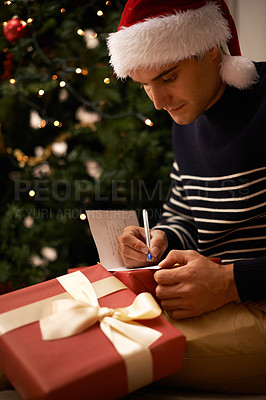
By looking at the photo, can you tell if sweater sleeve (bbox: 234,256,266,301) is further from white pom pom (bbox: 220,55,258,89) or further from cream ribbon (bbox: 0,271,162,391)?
white pom pom (bbox: 220,55,258,89)

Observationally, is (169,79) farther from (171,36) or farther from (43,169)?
(43,169)

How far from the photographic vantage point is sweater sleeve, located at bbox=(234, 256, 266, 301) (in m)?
0.91

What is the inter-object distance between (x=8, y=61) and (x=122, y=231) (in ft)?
2.84

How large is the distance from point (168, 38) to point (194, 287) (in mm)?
611

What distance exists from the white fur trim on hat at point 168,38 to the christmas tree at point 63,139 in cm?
51

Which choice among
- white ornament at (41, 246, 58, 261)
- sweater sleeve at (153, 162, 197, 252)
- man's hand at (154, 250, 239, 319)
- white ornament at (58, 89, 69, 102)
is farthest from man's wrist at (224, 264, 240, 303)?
white ornament at (58, 89, 69, 102)

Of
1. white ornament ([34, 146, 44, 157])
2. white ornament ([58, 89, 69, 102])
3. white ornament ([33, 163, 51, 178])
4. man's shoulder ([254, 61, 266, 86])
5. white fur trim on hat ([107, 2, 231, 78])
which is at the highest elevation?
white fur trim on hat ([107, 2, 231, 78])

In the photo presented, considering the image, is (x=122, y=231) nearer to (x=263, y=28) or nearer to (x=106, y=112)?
(x=106, y=112)

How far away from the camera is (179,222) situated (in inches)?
52.9

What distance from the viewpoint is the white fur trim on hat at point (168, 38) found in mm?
955

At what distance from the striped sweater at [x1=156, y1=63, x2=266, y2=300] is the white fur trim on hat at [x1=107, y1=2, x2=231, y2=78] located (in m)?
0.18

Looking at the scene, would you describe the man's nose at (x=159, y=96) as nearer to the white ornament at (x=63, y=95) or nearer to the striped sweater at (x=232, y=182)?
the striped sweater at (x=232, y=182)

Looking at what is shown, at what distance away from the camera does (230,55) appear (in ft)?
3.70

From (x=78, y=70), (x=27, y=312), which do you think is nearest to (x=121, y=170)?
(x=78, y=70)
